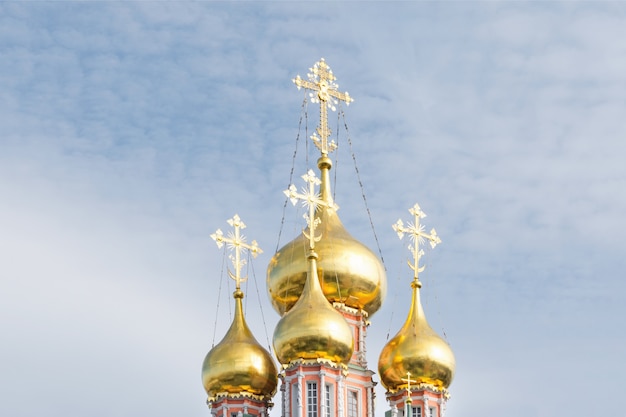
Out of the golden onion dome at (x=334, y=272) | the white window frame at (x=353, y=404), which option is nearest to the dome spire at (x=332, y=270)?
the golden onion dome at (x=334, y=272)

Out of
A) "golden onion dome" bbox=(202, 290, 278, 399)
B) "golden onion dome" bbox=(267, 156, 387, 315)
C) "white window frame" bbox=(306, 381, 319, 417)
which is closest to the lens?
"white window frame" bbox=(306, 381, 319, 417)

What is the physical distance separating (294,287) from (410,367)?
3.97 m

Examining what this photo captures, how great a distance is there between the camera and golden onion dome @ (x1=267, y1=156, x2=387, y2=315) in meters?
43.8

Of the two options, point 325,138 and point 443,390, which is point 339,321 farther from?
point 325,138

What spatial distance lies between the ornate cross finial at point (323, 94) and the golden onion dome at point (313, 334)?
688 cm

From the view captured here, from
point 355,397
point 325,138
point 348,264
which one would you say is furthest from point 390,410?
point 325,138

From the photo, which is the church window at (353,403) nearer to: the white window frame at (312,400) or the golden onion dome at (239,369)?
the white window frame at (312,400)

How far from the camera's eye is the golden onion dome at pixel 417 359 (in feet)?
142

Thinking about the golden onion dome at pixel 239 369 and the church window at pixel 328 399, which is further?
the golden onion dome at pixel 239 369

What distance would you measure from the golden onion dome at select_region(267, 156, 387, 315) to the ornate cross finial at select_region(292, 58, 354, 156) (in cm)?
311

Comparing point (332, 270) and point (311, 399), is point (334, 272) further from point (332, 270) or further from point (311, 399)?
point (311, 399)

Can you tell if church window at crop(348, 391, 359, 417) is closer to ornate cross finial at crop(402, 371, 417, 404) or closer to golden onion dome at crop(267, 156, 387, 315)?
ornate cross finial at crop(402, 371, 417, 404)

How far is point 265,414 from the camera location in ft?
143

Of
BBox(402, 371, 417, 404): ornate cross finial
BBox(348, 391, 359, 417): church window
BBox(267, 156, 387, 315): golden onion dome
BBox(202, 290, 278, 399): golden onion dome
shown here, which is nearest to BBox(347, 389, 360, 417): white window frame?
BBox(348, 391, 359, 417): church window
